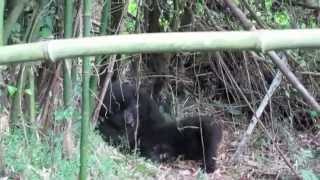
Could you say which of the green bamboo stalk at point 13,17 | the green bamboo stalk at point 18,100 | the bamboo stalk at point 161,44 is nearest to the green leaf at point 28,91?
the green bamboo stalk at point 18,100

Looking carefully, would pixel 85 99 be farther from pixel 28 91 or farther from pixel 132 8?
pixel 132 8

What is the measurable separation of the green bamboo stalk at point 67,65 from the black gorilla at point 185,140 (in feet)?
2.90

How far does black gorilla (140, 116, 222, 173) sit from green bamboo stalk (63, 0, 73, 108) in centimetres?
88

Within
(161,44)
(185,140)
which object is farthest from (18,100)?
(161,44)

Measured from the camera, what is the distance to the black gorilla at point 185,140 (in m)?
4.05

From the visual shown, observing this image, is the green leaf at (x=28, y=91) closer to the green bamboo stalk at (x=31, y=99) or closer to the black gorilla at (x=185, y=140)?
the green bamboo stalk at (x=31, y=99)

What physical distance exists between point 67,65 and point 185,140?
1247 mm

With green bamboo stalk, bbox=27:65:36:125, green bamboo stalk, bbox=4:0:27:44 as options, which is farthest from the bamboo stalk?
green bamboo stalk, bbox=27:65:36:125

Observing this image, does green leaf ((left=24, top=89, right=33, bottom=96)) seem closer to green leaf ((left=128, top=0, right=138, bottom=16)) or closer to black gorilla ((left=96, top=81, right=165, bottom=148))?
black gorilla ((left=96, top=81, right=165, bottom=148))

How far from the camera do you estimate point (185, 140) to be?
165 inches

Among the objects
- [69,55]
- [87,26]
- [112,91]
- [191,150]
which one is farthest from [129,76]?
[69,55]

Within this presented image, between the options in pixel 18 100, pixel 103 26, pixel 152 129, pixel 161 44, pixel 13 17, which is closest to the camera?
pixel 161 44

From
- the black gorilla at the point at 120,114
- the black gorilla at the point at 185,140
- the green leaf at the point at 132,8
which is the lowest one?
the black gorilla at the point at 185,140

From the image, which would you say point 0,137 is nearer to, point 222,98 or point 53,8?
point 53,8
